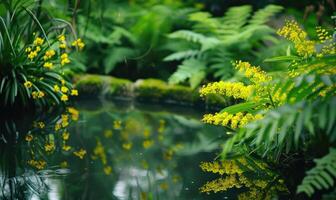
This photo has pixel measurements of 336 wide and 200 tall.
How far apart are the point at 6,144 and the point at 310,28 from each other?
17.9 ft

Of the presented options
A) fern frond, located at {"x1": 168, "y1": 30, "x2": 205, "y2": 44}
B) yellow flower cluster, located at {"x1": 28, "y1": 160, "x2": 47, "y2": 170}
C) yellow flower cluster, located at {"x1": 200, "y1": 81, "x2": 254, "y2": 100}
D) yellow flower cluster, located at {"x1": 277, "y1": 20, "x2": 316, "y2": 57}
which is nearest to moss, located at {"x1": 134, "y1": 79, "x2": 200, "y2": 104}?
fern frond, located at {"x1": 168, "y1": 30, "x2": 205, "y2": 44}

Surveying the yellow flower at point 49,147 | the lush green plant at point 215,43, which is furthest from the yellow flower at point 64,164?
the lush green plant at point 215,43

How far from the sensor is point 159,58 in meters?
8.36

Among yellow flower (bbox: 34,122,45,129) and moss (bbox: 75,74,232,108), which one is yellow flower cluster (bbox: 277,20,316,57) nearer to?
yellow flower (bbox: 34,122,45,129)

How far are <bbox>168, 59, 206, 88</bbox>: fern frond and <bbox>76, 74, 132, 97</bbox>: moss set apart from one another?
78 cm

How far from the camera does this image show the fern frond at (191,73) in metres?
7.25

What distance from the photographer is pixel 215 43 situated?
24.4 feet

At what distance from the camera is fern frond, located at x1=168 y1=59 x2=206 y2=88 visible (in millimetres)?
7246

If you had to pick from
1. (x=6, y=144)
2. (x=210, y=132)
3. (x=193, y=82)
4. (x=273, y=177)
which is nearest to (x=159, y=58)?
(x=193, y=82)

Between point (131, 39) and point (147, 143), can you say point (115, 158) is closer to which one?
point (147, 143)

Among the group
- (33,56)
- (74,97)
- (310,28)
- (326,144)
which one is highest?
(326,144)

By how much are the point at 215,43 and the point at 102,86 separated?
1751 mm

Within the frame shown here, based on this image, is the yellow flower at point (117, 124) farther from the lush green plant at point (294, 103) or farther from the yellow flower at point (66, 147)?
the lush green plant at point (294, 103)

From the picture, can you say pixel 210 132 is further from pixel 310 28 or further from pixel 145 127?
pixel 310 28
